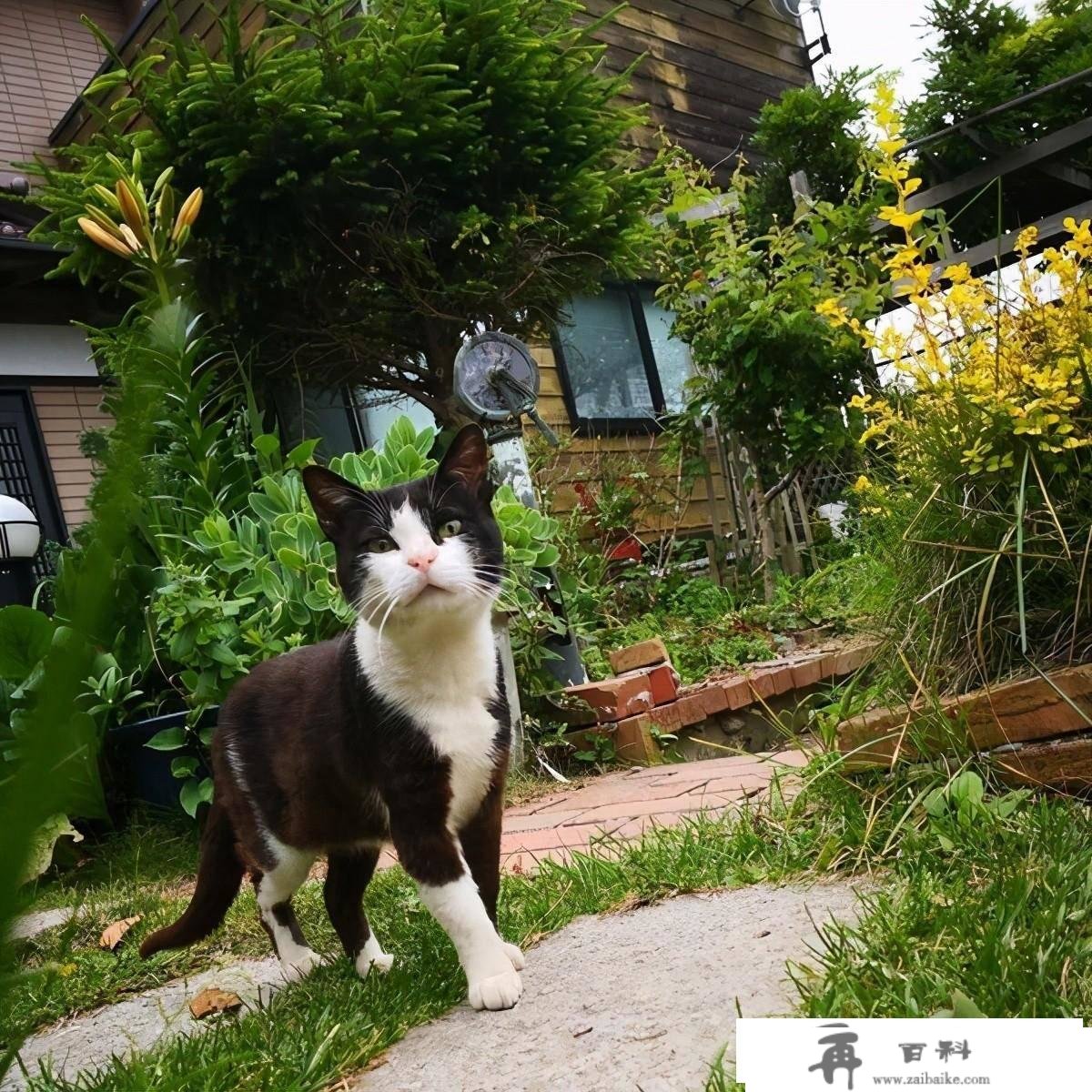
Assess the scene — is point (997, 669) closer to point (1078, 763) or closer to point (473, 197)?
point (1078, 763)

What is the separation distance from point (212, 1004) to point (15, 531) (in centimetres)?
354

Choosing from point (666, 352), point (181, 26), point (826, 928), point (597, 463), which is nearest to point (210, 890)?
point (826, 928)

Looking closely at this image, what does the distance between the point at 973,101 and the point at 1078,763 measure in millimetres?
6063

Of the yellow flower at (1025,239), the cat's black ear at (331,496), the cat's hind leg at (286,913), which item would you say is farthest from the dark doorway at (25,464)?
the yellow flower at (1025,239)

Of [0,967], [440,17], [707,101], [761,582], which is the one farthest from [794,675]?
[707,101]

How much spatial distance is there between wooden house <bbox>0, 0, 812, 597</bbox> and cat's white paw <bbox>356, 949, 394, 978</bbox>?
400cm

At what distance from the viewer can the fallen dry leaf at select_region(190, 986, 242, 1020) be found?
2.20 meters

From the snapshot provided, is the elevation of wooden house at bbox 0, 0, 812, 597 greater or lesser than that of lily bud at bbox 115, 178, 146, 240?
greater

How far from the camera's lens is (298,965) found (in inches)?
90.7

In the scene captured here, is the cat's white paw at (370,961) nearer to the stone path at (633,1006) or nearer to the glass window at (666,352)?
the stone path at (633,1006)

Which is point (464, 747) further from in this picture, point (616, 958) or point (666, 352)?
point (666, 352)

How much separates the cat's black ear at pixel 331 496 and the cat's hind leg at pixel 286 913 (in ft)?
2.40

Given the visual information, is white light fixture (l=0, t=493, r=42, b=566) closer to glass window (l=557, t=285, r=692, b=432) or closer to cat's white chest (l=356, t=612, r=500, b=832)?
cat's white chest (l=356, t=612, r=500, b=832)

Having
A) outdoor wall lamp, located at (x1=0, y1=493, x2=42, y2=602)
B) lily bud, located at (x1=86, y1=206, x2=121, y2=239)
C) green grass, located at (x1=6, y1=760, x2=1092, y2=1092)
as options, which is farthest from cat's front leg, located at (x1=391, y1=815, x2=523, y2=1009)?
outdoor wall lamp, located at (x1=0, y1=493, x2=42, y2=602)
